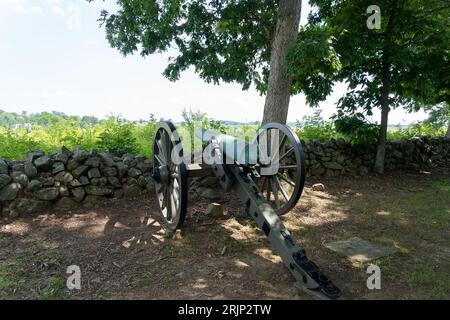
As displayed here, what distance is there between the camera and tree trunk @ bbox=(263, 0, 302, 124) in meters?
5.96

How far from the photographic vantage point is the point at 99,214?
16.1 feet

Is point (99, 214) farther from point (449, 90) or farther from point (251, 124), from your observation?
point (449, 90)

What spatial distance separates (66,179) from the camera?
5051mm

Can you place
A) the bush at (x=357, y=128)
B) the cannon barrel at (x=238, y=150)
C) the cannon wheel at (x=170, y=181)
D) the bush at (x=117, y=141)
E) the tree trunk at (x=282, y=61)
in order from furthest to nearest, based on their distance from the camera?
1. the bush at (x=357, y=128)
2. the bush at (x=117, y=141)
3. the tree trunk at (x=282, y=61)
4. the cannon barrel at (x=238, y=150)
5. the cannon wheel at (x=170, y=181)

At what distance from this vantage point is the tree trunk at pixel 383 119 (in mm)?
7570

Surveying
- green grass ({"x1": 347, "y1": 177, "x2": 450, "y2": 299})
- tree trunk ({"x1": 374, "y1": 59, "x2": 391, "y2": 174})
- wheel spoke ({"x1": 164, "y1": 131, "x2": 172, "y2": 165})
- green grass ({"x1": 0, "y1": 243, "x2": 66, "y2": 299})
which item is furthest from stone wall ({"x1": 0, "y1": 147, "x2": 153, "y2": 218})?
tree trunk ({"x1": 374, "y1": 59, "x2": 391, "y2": 174})

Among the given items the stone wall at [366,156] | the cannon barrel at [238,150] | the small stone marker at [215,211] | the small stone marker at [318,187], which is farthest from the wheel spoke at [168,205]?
the stone wall at [366,156]

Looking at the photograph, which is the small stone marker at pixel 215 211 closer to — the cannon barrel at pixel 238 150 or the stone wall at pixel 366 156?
the cannon barrel at pixel 238 150

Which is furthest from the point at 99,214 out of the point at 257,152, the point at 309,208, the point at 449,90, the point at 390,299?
the point at 449,90

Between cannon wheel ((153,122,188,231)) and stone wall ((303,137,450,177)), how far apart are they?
3.66 metres

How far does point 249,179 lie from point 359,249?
1591 millimetres

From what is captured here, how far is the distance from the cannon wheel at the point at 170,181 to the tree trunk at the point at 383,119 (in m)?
5.44

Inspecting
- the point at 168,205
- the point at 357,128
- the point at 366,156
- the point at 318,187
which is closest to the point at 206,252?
the point at 168,205
